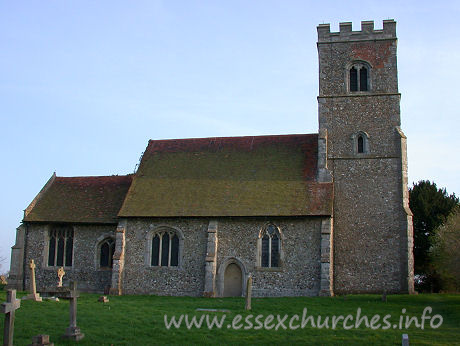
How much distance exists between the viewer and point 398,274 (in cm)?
2703

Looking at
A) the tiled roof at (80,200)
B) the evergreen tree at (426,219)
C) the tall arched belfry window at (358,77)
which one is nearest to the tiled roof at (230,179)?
the tiled roof at (80,200)

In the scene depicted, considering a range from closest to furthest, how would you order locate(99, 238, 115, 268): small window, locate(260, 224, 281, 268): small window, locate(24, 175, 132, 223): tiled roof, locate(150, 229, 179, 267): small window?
locate(260, 224, 281, 268): small window
locate(150, 229, 179, 267): small window
locate(99, 238, 115, 268): small window
locate(24, 175, 132, 223): tiled roof

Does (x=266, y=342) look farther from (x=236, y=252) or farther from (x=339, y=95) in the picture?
(x=339, y=95)

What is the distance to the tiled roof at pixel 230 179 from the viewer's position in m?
27.8

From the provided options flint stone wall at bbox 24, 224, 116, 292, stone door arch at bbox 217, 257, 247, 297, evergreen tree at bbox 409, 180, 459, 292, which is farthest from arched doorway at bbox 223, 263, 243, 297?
evergreen tree at bbox 409, 180, 459, 292

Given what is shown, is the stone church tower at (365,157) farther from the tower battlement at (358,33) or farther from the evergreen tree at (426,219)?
the evergreen tree at (426,219)

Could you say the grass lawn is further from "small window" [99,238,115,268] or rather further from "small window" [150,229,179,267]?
"small window" [99,238,115,268]

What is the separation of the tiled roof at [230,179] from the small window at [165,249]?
3.91 feet

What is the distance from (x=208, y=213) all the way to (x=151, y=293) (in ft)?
16.2

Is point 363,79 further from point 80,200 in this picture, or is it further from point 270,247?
Answer: point 80,200

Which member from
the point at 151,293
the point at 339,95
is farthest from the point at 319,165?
the point at 151,293

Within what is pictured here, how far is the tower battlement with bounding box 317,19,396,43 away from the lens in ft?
100

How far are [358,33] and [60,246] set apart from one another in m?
20.3

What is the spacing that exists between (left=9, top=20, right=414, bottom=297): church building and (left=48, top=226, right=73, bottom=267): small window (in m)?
0.06
